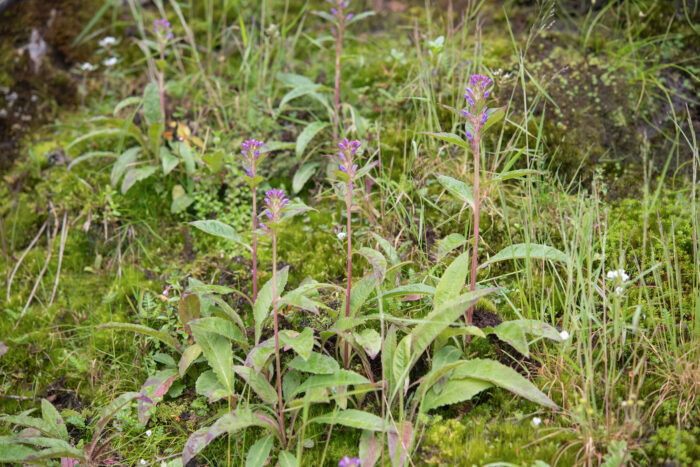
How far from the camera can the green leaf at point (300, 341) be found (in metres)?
2.31

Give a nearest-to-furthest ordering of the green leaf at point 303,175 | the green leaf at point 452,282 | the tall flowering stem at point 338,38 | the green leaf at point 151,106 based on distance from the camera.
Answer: the green leaf at point 452,282, the tall flowering stem at point 338,38, the green leaf at point 303,175, the green leaf at point 151,106

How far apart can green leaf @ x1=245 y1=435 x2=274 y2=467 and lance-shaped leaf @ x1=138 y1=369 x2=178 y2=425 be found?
0.60 meters

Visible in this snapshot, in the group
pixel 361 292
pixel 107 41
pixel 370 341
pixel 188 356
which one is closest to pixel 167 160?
pixel 188 356

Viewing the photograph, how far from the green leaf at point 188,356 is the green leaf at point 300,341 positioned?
56 cm

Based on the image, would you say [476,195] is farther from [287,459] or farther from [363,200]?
[287,459]

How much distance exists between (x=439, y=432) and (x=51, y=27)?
15.7ft

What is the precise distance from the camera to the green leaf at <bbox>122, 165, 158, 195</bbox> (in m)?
3.84

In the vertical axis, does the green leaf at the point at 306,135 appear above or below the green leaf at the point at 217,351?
above

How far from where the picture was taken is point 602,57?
162 inches

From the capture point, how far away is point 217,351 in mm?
2693

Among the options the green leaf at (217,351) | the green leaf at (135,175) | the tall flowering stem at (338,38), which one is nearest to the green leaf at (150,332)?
the green leaf at (217,351)

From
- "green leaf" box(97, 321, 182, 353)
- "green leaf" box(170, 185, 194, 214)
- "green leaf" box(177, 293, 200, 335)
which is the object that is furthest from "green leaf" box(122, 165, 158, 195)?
"green leaf" box(177, 293, 200, 335)

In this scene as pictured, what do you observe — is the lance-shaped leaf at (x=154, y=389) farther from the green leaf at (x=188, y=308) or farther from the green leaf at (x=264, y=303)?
the green leaf at (x=264, y=303)

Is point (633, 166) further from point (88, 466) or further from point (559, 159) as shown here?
point (88, 466)
